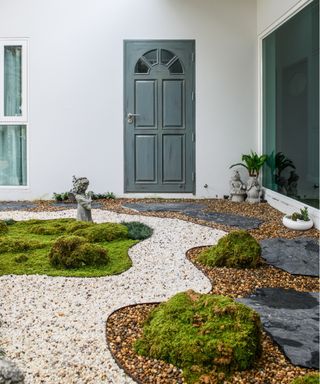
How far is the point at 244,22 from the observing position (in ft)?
25.6

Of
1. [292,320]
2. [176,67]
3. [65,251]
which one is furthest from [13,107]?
[292,320]

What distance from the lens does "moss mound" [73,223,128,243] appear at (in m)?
4.66

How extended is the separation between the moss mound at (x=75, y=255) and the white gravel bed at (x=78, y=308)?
0.85 feet

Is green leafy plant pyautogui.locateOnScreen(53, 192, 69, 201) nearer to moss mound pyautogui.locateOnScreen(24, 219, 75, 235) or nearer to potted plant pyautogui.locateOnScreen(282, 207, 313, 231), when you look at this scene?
moss mound pyautogui.locateOnScreen(24, 219, 75, 235)

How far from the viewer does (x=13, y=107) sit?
7848 millimetres

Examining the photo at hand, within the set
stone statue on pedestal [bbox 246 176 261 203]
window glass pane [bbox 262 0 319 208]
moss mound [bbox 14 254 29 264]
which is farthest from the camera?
stone statue on pedestal [bbox 246 176 261 203]

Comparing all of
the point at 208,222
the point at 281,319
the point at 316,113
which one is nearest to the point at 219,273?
the point at 281,319

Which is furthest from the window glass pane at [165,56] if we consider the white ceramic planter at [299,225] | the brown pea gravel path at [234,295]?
the white ceramic planter at [299,225]

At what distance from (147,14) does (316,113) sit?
3.47 meters

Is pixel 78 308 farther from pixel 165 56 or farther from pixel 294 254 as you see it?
pixel 165 56

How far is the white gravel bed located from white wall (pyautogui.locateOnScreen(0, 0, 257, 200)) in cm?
344

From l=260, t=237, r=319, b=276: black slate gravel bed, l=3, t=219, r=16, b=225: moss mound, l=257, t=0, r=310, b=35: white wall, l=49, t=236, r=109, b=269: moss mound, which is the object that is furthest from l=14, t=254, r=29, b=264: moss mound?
l=257, t=0, r=310, b=35: white wall

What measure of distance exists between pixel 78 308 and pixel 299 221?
2.99m

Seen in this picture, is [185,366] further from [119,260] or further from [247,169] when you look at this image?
[247,169]
